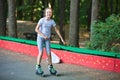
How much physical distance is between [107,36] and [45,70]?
2.44 meters

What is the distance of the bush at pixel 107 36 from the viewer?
10609 mm

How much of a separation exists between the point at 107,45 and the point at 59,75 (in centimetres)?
259

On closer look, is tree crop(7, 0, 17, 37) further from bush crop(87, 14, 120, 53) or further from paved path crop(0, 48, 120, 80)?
bush crop(87, 14, 120, 53)

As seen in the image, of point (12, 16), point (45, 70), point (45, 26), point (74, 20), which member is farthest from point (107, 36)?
point (12, 16)

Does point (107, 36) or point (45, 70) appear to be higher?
point (107, 36)

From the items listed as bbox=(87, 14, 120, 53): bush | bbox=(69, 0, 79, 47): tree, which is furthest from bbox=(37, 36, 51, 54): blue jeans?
bbox=(69, 0, 79, 47): tree

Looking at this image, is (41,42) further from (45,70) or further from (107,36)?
(107,36)

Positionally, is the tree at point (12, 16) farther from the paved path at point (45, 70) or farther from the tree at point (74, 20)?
the paved path at point (45, 70)

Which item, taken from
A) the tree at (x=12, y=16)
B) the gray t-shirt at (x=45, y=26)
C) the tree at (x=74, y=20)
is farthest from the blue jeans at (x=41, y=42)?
the tree at (x=12, y=16)

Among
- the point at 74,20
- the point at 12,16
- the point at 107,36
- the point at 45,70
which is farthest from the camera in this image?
the point at 12,16

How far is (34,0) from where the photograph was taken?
135 ft

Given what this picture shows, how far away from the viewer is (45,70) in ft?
32.0

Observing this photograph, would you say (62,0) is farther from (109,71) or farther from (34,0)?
(34,0)

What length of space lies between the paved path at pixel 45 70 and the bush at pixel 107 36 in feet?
4.23
